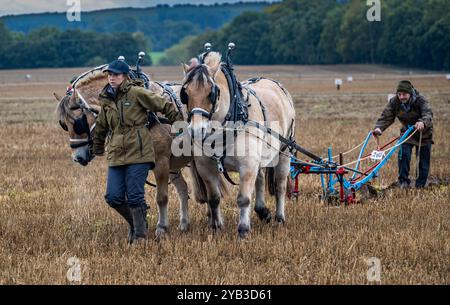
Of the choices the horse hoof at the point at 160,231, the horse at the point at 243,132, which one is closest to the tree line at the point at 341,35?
the horse at the point at 243,132

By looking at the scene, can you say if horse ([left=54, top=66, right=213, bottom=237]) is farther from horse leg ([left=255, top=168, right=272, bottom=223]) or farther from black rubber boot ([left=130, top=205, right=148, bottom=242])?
horse leg ([left=255, top=168, right=272, bottom=223])

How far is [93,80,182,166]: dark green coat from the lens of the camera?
7633mm

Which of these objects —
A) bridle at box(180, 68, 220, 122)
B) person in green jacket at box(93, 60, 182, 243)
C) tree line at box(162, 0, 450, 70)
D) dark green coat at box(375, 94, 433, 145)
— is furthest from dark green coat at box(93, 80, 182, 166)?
tree line at box(162, 0, 450, 70)

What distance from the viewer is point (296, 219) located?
Result: 9547mm

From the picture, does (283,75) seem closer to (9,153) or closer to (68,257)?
(9,153)

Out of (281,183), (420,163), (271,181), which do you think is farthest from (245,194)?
(420,163)

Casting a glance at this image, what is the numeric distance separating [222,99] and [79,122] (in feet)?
5.41

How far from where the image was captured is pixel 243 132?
8.03 m

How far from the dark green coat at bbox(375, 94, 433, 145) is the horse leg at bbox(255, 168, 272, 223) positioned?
267 centimetres

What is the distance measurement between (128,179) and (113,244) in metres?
0.78

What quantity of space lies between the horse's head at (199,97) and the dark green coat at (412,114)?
15.0 ft

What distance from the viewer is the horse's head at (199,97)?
7.14m

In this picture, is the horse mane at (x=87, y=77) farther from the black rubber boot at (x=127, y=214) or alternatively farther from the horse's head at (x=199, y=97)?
the black rubber boot at (x=127, y=214)

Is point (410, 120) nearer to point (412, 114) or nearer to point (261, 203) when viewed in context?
point (412, 114)
